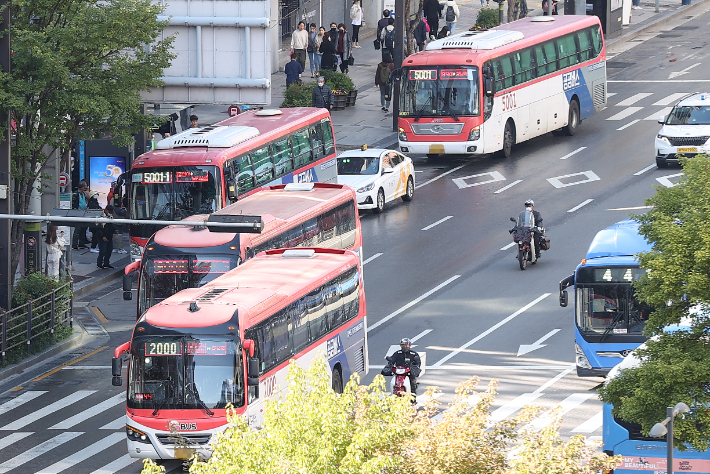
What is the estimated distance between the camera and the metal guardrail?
30794 millimetres

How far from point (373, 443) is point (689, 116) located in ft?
106

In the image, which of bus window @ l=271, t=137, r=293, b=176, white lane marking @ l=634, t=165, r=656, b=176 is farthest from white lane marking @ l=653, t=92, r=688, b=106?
bus window @ l=271, t=137, r=293, b=176

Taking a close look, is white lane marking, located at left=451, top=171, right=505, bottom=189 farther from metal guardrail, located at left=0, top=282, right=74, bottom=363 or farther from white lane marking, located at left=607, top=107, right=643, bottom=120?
metal guardrail, located at left=0, top=282, right=74, bottom=363

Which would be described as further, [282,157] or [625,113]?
[625,113]

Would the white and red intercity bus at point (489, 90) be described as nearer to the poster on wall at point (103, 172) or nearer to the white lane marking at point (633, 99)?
the white lane marking at point (633, 99)

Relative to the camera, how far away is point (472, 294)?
3416 cm

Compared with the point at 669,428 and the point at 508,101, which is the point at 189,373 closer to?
the point at 669,428

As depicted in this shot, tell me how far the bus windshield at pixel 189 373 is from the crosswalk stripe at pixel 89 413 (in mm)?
4008

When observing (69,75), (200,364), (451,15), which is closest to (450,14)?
(451,15)

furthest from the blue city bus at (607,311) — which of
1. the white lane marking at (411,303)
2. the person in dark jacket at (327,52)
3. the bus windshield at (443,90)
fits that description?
the person in dark jacket at (327,52)

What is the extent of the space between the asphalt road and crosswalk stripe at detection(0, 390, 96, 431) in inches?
1.7

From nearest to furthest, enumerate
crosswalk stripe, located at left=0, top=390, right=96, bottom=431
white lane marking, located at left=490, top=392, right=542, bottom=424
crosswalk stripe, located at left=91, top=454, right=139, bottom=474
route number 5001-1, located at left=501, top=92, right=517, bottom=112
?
crosswalk stripe, located at left=91, top=454, right=139, bottom=474 < white lane marking, located at left=490, top=392, right=542, bottom=424 < crosswalk stripe, located at left=0, top=390, right=96, bottom=431 < route number 5001-1, located at left=501, top=92, right=517, bottom=112

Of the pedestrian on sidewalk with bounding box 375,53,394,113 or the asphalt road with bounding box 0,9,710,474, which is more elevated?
the pedestrian on sidewalk with bounding box 375,53,394,113

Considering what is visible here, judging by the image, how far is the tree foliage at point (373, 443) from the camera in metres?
13.6
